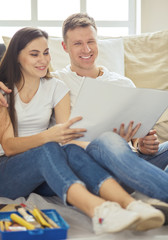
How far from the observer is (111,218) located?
1.17 meters

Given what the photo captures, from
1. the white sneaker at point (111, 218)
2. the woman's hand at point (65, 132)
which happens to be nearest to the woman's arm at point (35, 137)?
the woman's hand at point (65, 132)

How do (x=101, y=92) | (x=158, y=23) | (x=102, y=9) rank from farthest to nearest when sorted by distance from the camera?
(x=102, y=9)
(x=158, y=23)
(x=101, y=92)

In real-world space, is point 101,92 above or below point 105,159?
above

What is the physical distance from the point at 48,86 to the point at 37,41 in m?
0.20

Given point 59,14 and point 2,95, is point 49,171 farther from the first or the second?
point 59,14

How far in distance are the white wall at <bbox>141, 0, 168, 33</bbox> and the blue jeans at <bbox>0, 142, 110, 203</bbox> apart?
203 centimetres

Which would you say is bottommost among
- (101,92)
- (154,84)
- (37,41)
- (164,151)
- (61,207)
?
(61,207)

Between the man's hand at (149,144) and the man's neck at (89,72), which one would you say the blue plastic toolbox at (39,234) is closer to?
the man's hand at (149,144)

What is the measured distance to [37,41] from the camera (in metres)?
1.75

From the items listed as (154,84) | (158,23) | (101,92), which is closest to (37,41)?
(101,92)

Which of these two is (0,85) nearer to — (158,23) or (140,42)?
(140,42)

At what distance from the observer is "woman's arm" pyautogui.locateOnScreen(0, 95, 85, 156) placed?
1.45 metres

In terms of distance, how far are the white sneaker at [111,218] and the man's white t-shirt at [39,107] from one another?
61 centimetres

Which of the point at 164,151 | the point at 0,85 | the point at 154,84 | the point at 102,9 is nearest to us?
the point at 0,85
